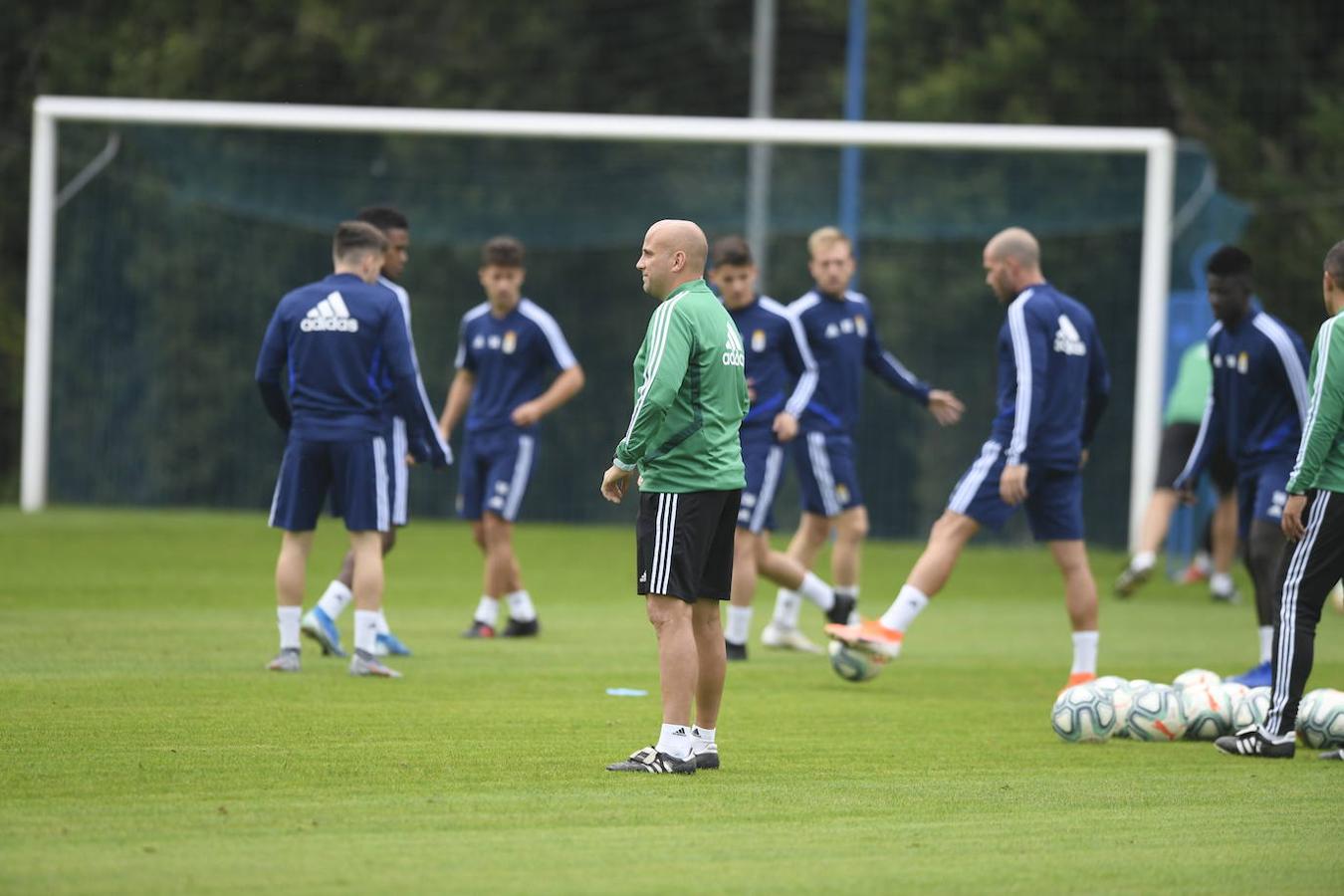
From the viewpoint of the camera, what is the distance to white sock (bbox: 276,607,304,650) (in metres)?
10.0

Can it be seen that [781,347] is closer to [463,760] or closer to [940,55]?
[463,760]

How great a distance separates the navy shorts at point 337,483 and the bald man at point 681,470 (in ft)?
9.01

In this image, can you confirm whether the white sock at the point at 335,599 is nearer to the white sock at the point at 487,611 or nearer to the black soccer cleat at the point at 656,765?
the white sock at the point at 487,611

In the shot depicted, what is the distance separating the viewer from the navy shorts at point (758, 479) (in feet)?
37.7

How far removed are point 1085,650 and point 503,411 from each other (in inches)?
161

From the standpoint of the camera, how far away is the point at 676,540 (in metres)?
7.34

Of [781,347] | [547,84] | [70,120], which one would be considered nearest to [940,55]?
[547,84]

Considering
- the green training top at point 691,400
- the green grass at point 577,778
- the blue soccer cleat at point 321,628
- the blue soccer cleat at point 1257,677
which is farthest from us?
the blue soccer cleat at point 321,628

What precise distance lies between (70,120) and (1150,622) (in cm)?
1321

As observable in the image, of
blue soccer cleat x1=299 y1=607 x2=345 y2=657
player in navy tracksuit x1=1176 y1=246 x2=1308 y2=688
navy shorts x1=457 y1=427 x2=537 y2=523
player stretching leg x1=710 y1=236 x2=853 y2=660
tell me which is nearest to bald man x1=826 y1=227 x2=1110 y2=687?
player in navy tracksuit x1=1176 y1=246 x2=1308 y2=688

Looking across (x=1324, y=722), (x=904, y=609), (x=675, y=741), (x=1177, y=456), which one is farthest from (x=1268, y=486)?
(x=1177, y=456)

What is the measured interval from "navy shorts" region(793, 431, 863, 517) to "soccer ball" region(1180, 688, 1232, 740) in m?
4.12

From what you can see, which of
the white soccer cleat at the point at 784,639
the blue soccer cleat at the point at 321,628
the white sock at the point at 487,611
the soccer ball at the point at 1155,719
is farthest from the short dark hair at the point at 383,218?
the soccer ball at the point at 1155,719

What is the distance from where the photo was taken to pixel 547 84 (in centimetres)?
3177
